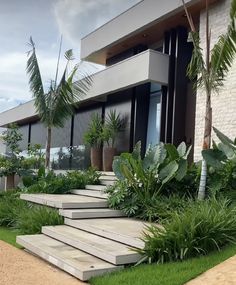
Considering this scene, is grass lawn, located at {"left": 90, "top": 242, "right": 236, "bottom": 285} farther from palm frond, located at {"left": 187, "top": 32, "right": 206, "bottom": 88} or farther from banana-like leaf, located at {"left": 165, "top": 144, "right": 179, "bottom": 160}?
palm frond, located at {"left": 187, "top": 32, "right": 206, "bottom": 88}

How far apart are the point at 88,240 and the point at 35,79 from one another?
885cm

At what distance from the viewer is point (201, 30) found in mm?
13492

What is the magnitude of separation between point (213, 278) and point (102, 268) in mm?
1568

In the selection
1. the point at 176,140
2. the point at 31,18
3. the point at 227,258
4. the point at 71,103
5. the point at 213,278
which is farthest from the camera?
the point at 71,103

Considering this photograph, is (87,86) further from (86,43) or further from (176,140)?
(176,140)

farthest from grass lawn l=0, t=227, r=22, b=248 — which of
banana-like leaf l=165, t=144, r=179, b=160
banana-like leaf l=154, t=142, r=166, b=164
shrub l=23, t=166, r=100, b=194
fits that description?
banana-like leaf l=165, t=144, r=179, b=160

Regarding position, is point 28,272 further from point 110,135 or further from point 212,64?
point 110,135

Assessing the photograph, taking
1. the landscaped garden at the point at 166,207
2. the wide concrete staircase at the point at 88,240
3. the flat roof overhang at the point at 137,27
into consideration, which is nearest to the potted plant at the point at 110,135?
the landscaped garden at the point at 166,207

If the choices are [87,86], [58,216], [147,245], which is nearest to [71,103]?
[87,86]

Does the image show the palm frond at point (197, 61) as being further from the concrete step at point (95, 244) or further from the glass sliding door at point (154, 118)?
the glass sliding door at point (154, 118)

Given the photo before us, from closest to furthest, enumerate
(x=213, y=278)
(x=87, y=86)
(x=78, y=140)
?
(x=213, y=278)
(x=87, y=86)
(x=78, y=140)

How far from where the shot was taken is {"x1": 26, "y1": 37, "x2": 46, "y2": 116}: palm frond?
15008 mm

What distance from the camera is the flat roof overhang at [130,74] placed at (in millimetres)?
14352

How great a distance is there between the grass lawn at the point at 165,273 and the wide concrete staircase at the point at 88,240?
0.85 ft
